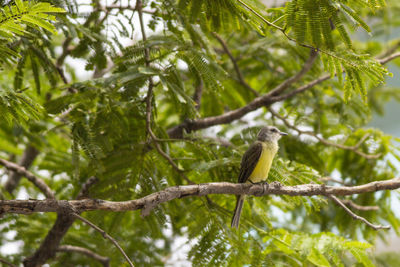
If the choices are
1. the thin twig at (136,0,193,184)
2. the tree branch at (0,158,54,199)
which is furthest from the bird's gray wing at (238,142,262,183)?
the tree branch at (0,158,54,199)

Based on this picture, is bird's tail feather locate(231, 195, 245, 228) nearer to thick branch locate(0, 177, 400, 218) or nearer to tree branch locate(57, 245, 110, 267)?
thick branch locate(0, 177, 400, 218)

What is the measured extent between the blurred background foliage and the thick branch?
1.48 ft

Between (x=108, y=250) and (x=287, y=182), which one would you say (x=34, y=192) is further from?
(x=287, y=182)

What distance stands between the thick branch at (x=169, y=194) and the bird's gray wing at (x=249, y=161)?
0.41 metres

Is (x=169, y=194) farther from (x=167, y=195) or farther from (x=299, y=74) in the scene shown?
(x=299, y=74)

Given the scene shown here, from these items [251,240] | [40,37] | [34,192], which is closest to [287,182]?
[251,240]

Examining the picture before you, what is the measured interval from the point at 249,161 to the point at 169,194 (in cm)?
118

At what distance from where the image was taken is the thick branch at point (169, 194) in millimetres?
→ 3020

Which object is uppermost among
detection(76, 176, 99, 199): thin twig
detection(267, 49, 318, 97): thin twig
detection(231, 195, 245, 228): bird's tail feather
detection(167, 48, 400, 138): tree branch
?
detection(267, 49, 318, 97): thin twig

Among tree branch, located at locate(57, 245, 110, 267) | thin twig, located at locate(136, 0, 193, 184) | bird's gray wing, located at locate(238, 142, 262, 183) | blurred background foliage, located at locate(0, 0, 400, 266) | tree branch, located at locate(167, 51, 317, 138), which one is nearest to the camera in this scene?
blurred background foliage, located at locate(0, 0, 400, 266)

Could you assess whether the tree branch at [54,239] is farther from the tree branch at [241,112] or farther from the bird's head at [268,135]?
the bird's head at [268,135]

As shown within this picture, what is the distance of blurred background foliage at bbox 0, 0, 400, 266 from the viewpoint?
140 inches

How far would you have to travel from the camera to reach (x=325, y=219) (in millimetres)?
6312

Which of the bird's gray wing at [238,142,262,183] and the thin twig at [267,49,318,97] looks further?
the thin twig at [267,49,318,97]
